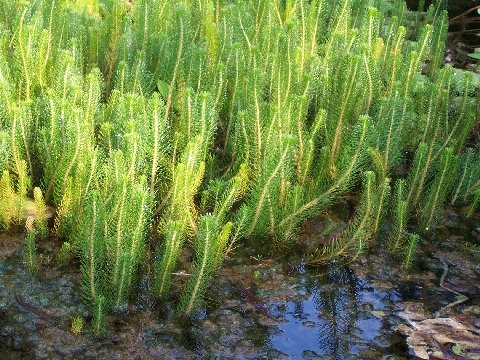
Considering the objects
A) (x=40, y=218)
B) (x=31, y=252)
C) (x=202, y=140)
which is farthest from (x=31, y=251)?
(x=202, y=140)

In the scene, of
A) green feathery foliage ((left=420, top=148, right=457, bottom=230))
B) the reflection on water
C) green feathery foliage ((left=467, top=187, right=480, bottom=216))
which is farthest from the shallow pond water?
green feathery foliage ((left=467, top=187, right=480, bottom=216))

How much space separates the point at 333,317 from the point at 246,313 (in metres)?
0.39

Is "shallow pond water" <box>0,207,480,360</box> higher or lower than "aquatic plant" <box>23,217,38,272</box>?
lower

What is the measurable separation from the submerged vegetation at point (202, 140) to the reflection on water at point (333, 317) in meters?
0.18

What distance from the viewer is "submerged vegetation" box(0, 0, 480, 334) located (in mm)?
2697

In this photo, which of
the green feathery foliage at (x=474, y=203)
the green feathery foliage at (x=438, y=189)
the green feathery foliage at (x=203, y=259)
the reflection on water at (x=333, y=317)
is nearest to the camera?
the green feathery foliage at (x=203, y=259)

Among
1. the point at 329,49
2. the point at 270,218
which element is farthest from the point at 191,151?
the point at 329,49

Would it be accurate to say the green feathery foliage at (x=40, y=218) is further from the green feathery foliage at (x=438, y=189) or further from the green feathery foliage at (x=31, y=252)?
the green feathery foliage at (x=438, y=189)

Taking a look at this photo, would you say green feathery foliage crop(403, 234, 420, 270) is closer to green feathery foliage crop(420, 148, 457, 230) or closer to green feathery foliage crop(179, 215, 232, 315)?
green feathery foliage crop(420, 148, 457, 230)

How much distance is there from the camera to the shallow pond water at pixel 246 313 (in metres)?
2.56

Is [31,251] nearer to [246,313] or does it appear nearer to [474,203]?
[246,313]

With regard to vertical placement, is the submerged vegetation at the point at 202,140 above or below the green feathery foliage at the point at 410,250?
above

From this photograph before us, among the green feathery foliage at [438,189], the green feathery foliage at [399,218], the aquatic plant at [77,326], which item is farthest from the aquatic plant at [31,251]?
the green feathery foliage at [438,189]

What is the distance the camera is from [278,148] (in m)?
2.86
